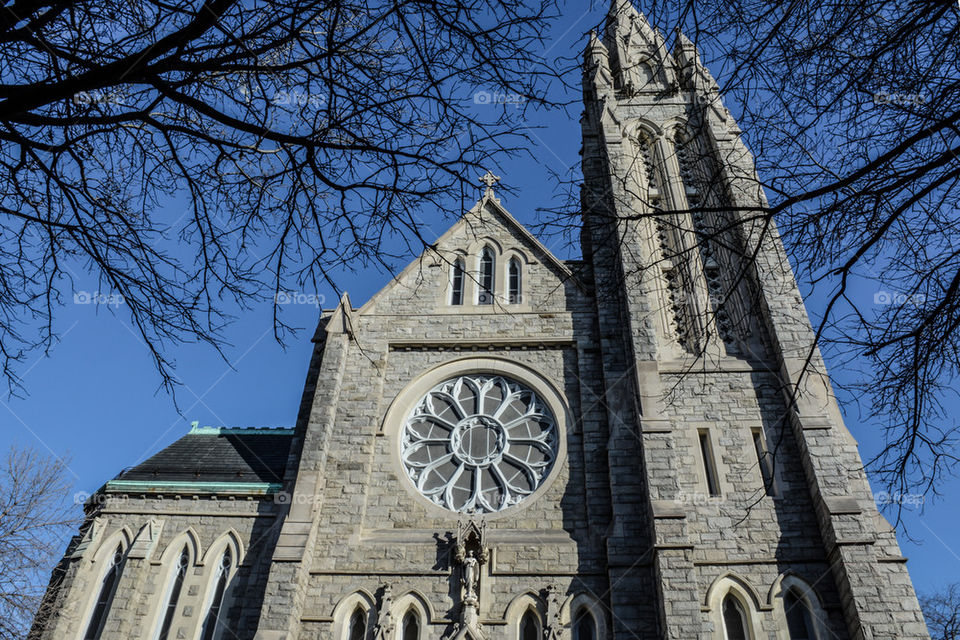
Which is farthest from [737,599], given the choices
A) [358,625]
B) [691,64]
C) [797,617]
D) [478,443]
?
[691,64]

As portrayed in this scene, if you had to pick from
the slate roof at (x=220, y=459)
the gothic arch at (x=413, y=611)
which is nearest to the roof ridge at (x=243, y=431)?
the slate roof at (x=220, y=459)

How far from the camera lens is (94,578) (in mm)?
11438

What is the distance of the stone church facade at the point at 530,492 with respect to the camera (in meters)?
10.2

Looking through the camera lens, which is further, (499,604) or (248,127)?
(499,604)

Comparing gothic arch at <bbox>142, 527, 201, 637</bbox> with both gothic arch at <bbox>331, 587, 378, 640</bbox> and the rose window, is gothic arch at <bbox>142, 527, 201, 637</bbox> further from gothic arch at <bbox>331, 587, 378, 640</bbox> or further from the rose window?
the rose window

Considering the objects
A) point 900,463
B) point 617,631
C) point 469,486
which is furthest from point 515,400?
point 900,463

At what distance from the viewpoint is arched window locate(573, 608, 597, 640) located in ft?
34.1

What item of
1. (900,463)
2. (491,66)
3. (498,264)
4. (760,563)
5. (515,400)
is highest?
(498,264)

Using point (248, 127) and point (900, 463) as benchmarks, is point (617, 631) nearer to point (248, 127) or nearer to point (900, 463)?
point (900, 463)

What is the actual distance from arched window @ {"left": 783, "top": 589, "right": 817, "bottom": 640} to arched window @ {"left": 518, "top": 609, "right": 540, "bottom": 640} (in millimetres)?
3242

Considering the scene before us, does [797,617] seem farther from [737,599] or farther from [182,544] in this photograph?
[182,544]

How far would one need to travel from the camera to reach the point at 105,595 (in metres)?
11.4

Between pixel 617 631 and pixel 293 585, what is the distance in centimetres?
442

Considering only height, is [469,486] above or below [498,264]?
below
